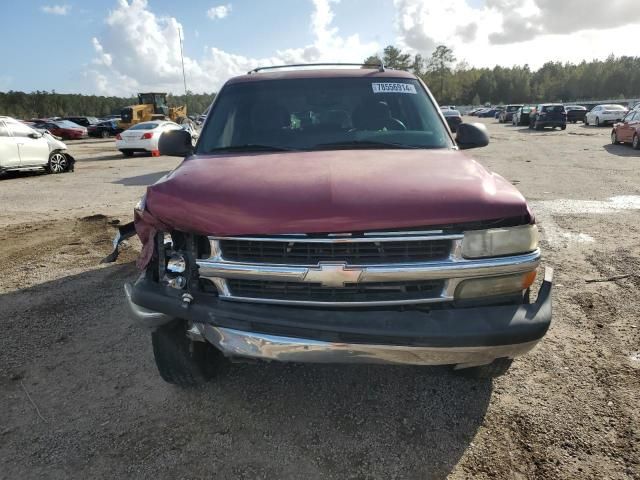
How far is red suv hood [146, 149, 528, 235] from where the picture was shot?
7.04 ft

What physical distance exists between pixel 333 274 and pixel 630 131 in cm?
1892

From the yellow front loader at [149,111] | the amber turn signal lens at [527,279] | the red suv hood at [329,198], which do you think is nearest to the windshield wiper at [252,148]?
the red suv hood at [329,198]

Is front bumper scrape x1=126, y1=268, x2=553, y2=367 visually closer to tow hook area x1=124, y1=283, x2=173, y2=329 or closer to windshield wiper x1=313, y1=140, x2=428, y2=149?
tow hook area x1=124, y1=283, x2=173, y2=329

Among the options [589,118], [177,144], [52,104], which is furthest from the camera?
[52,104]

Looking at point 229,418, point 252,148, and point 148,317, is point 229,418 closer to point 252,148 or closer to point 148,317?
point 148,317

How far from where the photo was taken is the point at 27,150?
43.3 feet

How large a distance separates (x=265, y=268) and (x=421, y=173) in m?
0.97

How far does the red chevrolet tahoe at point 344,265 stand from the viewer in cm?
217

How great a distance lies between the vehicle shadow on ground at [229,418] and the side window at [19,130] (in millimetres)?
11675

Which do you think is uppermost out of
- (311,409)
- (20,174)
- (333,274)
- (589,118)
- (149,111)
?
(149,111)

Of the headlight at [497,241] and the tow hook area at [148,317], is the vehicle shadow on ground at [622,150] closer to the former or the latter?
the headlight at [497,241]

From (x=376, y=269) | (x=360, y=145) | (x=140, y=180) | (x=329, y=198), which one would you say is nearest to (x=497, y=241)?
(x=376, y=269)

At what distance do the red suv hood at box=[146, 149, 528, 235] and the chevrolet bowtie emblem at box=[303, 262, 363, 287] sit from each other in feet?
0.59

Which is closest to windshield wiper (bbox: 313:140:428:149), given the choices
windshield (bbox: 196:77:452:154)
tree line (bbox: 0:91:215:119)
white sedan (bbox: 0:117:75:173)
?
windshield (bbox: 196:77:452:154)
